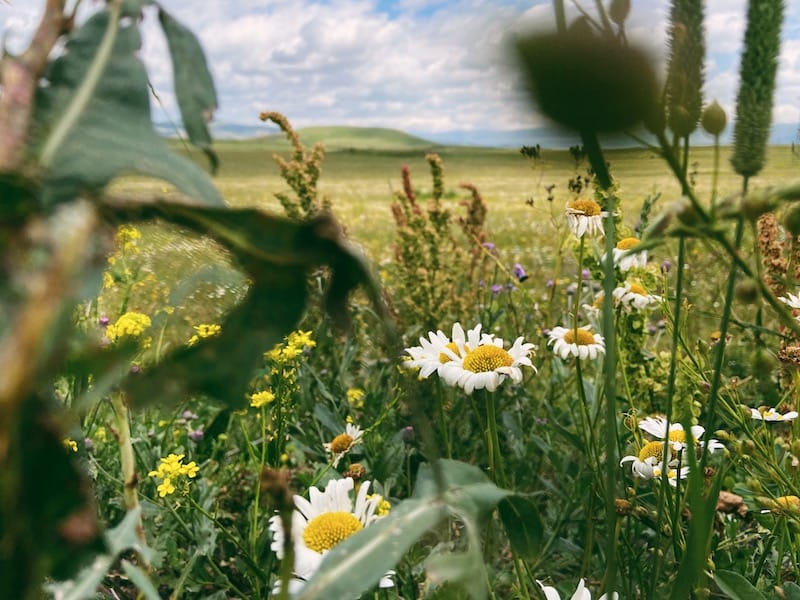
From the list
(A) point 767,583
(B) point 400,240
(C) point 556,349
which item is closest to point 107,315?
(B) point 400,240

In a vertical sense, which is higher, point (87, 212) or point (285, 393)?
point (87, 212)

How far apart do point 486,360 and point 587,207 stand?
306 mm

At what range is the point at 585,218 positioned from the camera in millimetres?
1048

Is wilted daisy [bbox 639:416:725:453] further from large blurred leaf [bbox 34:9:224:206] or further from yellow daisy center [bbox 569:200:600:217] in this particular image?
large blurred leaf [bbox 34:9:224:206]

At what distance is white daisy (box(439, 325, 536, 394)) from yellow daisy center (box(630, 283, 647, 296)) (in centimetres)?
32

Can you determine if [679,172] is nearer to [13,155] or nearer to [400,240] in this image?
[13,155]

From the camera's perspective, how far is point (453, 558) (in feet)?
0.98

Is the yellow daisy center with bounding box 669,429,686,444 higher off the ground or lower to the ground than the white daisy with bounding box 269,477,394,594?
lower

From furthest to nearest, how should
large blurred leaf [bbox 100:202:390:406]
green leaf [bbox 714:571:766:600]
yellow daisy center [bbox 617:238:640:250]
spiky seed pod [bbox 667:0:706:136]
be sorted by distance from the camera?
yellow daisy center [bbox 617:238:640:250], green leaf [bbox 714:571:766:600], spiky seed pod [bbox 667:0:706:136], large blurred leaf [bbox 100:202:390:406]

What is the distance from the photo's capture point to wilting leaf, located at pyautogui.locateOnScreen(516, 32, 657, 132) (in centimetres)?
28

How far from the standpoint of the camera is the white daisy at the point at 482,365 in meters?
0.89

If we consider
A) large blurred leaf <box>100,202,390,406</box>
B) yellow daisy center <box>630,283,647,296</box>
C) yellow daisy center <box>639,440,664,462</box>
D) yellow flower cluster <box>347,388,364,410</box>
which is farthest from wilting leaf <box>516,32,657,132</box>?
yellow flower cluster <box>347,388,364,410</box>

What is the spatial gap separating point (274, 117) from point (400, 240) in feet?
1.55

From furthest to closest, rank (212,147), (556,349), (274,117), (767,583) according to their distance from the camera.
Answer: (274,117), (556,349), (767,583), (212,147)
